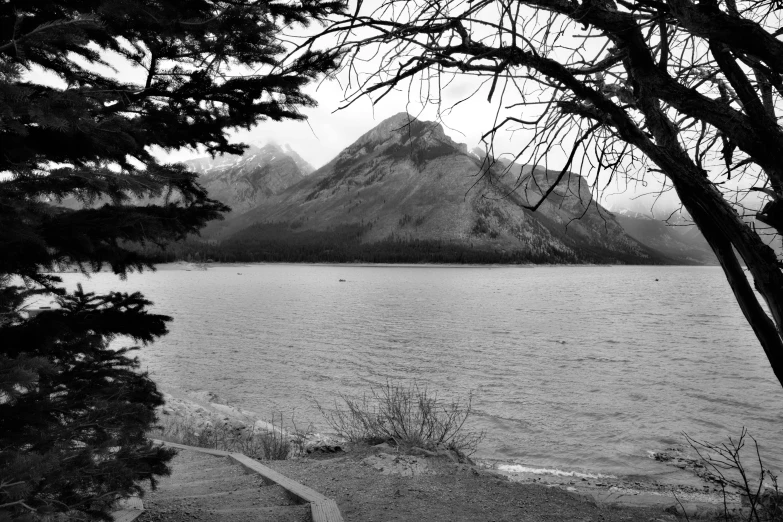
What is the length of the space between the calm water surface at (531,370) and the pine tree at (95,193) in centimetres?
845

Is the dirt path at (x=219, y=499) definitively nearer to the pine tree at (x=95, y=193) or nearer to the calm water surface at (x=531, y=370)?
the pine tree at (x=95, y=193)

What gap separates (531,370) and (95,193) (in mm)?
18675

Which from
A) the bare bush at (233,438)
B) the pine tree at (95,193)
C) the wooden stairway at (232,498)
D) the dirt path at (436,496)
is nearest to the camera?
the pine tree at (95,193)

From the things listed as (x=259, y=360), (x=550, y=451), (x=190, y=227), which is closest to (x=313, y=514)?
(x=190, y=227)

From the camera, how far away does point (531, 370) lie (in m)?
19.6

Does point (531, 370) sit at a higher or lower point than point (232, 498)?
lower

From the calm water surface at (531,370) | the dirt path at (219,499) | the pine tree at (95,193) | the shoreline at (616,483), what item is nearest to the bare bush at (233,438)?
the shoreline at (616,483)

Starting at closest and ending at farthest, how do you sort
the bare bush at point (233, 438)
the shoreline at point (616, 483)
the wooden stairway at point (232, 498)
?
the wooden stairway at point (232, 498)
the shoreline at point (616, 483)
the bare bush at point (233, 438)

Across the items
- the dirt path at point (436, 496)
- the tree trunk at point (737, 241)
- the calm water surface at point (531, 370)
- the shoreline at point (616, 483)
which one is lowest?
the calm water surface at point (531, 370)

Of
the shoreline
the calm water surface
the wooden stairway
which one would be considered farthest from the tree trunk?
the calm water surface

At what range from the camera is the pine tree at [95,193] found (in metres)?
2.48

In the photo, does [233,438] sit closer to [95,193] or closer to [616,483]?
[616,483]

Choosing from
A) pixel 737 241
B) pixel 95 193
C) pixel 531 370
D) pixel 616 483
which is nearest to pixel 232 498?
pixel 95 193

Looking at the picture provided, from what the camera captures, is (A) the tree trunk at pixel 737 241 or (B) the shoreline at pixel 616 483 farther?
(B) the shoreline at pixel 616 483
